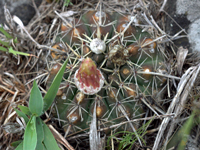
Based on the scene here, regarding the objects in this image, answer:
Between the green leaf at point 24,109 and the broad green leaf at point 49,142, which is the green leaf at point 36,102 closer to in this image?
the green leaf at point 24,109

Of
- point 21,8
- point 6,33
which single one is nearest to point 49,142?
point 6,33

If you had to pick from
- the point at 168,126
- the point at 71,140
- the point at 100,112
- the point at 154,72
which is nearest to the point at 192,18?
the point at 154,72

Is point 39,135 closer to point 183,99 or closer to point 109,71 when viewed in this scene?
point 109,71

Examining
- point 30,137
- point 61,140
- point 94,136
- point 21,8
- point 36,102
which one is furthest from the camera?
point 21,8

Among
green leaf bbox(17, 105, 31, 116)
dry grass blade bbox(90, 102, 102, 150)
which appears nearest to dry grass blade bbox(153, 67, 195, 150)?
dry grass blade bbox(90, 102, 102, 150)

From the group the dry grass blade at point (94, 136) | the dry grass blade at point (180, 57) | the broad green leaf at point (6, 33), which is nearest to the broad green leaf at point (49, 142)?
the dry grass blade at point (94, 136)

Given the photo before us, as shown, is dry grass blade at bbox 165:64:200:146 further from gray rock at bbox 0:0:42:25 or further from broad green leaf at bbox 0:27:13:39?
gray rock at bbox 0:0:42:25
